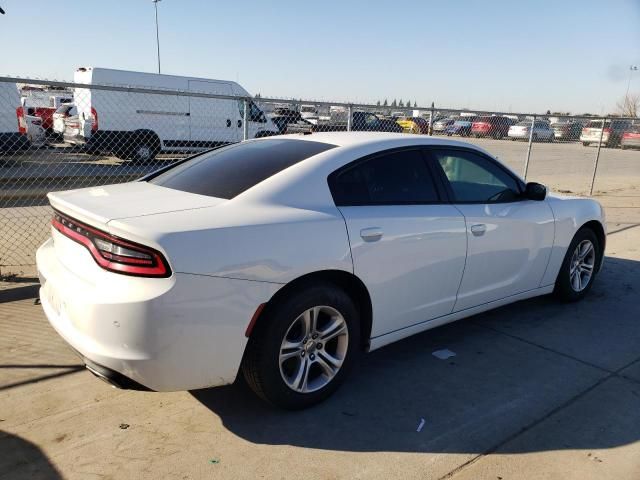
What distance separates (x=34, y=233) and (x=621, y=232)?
836 centimetres

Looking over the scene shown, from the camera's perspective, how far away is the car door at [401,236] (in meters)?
3.11

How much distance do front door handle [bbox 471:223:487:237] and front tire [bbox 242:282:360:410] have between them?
43.9 inches

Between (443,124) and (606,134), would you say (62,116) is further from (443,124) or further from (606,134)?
(606,134)

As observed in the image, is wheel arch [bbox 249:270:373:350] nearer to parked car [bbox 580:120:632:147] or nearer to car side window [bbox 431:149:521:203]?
car side window [bbox 431:149:521:203]

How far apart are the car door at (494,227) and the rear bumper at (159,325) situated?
171 centimetres

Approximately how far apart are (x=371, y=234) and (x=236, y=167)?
973 millimetres

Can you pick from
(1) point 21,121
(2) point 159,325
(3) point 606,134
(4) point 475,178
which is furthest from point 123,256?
(3) point 606,134

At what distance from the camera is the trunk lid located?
2.65m

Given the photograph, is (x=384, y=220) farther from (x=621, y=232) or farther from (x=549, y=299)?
(x=621, y=232)

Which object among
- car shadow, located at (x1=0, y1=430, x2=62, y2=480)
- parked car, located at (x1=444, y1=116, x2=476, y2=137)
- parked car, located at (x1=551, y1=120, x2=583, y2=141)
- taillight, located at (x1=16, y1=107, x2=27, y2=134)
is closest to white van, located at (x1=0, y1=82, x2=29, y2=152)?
taillight, located at (x1=16, y1=107, x2=27, y2=134)

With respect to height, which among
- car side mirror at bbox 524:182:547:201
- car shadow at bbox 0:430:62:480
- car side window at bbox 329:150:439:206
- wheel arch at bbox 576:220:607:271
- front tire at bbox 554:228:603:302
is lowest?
car shadow at bbox 0:430:62:480

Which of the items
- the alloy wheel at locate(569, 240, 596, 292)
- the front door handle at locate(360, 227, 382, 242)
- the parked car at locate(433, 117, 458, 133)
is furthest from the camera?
the parked car at locate(433, 117, 458, 133)

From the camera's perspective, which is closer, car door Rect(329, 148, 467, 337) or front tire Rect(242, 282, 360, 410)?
front tire Rect(242, 282, 360, 410)

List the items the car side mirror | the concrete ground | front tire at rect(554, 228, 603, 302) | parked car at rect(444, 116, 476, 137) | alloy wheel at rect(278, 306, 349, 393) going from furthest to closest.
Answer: parked car at rect(444, 116, 476, 137) → front tire at rect(554, 228, 603, 302) → the car side mirror → alloy wheel at rect(278, 306, 349, 393) → the concrete ground
